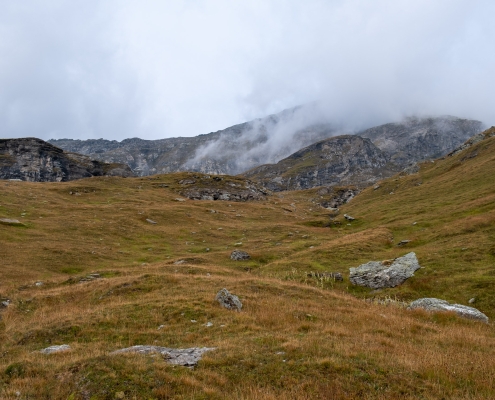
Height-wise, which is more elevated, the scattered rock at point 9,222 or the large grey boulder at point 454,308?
the scattered rock at point 9,222

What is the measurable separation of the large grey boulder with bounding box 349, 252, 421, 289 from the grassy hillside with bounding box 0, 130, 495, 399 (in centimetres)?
91

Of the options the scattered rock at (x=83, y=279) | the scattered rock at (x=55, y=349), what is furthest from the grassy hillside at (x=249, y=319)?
the scattered rock at (x=55, y=349)

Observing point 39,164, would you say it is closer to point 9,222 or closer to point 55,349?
point 9,222

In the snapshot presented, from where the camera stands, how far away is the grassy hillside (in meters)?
10.6

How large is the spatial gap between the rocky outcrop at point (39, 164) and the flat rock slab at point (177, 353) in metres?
180

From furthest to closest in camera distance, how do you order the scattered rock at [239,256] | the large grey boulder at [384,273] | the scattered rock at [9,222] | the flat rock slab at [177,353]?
the scattered rock at [9,222] → the scattered rock at [239,256] → the large grey boulder at [384,273] → the flat rock slab at [177,353]

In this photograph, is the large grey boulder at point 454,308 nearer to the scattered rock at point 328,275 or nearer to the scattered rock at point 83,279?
the scattered rock at point 328,275

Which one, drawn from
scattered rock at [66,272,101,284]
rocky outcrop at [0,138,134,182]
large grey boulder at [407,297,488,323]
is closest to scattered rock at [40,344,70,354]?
scattered rock at [66,272,101,284]

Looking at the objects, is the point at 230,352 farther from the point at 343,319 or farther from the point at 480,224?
the point at 480,224

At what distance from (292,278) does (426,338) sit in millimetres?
19903

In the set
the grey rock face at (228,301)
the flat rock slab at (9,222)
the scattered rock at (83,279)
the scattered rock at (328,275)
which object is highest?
the flat rock slab at (9,222)

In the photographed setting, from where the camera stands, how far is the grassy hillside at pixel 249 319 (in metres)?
10.6

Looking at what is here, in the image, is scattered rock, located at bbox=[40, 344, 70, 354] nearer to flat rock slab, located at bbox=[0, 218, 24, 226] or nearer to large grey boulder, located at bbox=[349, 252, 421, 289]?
large grey boulder, located at bbox=[349, 252, 421, 289]

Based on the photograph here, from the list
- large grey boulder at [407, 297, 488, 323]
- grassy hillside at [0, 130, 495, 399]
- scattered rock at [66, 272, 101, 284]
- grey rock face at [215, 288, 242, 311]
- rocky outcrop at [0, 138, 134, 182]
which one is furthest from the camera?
rocky outcrop at [0, 138, 134, 182]
